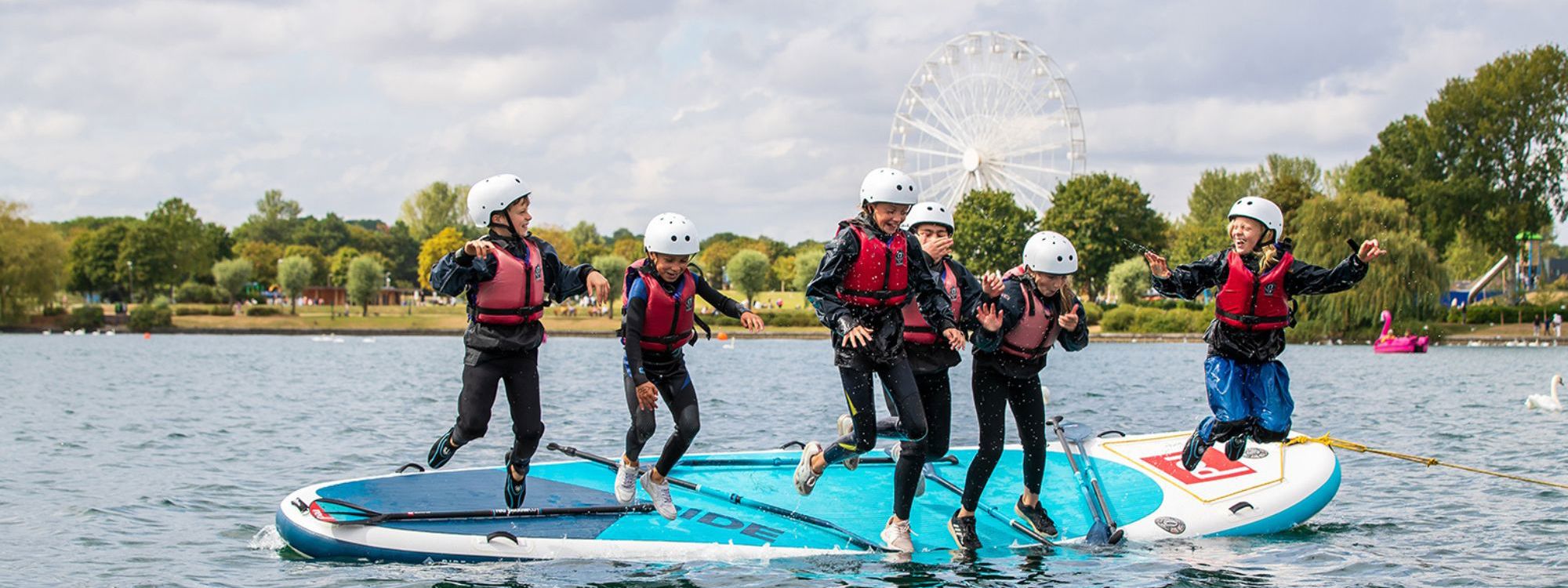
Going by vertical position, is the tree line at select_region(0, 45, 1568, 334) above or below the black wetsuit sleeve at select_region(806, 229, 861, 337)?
above

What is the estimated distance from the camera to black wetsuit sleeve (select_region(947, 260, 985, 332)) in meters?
10.1

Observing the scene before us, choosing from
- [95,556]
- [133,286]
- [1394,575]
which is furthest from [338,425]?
[133,286]

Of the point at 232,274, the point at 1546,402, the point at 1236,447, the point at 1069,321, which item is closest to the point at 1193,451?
the point at 1236,447

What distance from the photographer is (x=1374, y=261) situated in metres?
59.3

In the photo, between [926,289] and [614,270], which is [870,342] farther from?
[614,270]

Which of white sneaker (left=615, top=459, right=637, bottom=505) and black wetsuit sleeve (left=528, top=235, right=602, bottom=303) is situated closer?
black wetsuit sleeve (left=528, top=235, right=602, bottom=303)

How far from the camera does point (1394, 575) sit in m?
10.4

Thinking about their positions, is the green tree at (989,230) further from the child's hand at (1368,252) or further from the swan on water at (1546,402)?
the child's hand at (1368,252)

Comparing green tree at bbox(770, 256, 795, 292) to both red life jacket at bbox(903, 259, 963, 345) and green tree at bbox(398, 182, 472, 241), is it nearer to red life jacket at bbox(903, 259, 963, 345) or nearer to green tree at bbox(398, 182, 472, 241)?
green tree at bbox(398, 182, 472, 241)

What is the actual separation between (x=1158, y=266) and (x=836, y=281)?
249 cm

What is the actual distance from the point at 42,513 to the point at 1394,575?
502 inches

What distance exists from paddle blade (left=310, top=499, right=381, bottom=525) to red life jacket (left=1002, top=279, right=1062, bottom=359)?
4942 millimetres

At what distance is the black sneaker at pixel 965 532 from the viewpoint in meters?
10.4

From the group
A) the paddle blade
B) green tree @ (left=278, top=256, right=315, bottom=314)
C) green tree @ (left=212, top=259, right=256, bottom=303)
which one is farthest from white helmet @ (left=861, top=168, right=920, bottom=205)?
green tree @ (left=278, top=256, right=315, bottom=314)
